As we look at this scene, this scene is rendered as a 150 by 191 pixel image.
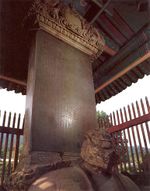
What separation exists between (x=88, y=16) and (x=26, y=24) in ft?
4.14

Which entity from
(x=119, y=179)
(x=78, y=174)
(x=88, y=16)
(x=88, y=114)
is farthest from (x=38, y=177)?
(x=88, y=16)

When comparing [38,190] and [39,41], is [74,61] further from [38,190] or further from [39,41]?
[38,190]

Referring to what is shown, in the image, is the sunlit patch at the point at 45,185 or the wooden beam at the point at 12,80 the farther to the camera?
the wooden beam at the point at 12,80

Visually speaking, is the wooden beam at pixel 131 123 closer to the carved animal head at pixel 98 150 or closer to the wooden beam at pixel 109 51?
the wooden beam at pixel 109 51

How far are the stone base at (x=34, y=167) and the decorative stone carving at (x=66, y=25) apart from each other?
A: 1.48m

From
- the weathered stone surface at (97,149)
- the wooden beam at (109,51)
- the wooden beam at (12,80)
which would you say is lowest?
the weathered stone surface at (97,149)

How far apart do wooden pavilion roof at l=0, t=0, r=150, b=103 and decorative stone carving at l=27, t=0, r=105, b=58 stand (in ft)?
0.92

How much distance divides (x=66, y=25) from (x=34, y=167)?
5.81 feet

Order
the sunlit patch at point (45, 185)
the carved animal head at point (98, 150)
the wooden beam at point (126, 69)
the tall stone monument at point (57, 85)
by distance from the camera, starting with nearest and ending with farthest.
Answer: the sunlit patch at point (45, 185)
the carved animal head at point (98, 150)
the tall stone monument at point (57, 85)
the wooden beam at point (126, 69)

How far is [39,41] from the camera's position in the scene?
1801 millimetres

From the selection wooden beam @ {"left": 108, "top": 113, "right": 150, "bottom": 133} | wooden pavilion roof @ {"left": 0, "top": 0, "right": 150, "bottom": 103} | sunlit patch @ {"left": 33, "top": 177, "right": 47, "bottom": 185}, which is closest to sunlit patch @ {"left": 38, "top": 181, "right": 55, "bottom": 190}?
sunlit patch @ {"left": 33, "top": 177, "right": 47, "bottom": 185}

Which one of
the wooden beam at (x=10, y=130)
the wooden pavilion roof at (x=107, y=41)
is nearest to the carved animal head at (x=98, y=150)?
the wooden pavilion roof at (x=107, y=41)

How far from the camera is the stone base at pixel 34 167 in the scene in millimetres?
1089

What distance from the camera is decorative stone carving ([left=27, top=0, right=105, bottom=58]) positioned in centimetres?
186
